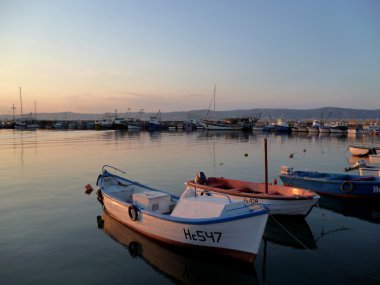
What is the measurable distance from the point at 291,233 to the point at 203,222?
210 inches

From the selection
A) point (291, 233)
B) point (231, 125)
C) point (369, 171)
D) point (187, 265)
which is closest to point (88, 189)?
point (187, 265)

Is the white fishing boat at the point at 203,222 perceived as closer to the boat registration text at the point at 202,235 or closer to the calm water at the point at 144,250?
the boat registration text at the point at 202,235

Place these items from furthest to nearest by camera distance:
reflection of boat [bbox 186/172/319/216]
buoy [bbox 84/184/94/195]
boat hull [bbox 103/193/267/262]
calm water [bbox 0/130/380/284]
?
1. buoy [bbox 84/184/94/195]
2. reflection of boat [bbox 186/172/319/216]
3. boat hull [bbox 103/193/267/262]
4. calm water [bbox 0/130/380/284]

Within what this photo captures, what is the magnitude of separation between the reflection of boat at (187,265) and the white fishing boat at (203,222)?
30 cm

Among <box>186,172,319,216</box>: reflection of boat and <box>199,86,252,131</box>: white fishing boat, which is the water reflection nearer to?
<box>199,86,252,131</box>: white fishing boat

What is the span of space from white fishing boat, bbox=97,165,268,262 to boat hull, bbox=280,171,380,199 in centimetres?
1059

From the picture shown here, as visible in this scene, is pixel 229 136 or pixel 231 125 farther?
pixel 231 125

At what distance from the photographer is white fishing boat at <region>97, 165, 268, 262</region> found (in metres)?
11.2

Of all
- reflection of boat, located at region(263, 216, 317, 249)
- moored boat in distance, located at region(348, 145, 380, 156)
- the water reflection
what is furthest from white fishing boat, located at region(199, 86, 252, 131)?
reflection of boat, located at region(263, 216, 317, 249)

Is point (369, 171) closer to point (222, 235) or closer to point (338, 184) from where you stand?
point (338, 184)

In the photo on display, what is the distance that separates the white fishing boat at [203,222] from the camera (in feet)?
36.6

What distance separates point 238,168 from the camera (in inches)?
1287

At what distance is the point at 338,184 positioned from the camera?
66.2 ft

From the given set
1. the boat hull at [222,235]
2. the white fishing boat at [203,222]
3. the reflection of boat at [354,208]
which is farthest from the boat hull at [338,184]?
the boat hull at [222,235]
